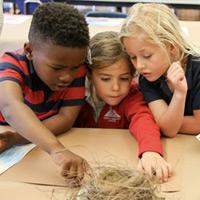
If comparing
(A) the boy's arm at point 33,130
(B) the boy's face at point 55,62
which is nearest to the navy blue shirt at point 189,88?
(B) the boy's face at point 55,62

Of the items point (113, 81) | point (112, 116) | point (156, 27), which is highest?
point (156, 27)

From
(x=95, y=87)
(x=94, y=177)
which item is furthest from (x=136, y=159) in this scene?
A: (x=95, y=87)

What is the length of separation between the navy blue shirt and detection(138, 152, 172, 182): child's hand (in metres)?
0.22

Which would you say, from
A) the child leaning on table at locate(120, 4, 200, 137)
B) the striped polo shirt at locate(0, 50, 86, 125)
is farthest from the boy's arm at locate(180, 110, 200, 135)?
the striped polo shirt at locate(0, 50, 86, 125)

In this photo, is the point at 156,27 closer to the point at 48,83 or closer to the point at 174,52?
the point at 174,52

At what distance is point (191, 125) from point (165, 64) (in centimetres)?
15

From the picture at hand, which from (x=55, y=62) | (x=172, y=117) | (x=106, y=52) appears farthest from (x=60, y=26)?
(x=172, y=117)

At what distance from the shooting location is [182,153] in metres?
0.88

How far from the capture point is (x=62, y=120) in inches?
39.3

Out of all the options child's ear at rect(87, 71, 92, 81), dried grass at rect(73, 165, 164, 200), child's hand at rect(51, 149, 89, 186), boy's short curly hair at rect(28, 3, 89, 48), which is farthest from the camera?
child's ear at rect(87, 71, 92, 81)

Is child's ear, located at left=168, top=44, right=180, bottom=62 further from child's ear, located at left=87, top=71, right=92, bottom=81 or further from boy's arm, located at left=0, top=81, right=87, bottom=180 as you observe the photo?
boy's arm, located at left=0, top=81, right=87, bottom=180

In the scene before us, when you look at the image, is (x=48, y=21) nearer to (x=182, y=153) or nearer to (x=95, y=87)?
(x=95, y=87)

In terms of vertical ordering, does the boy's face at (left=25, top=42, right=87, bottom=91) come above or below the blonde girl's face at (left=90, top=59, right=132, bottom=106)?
above

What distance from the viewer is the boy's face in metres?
0.90
